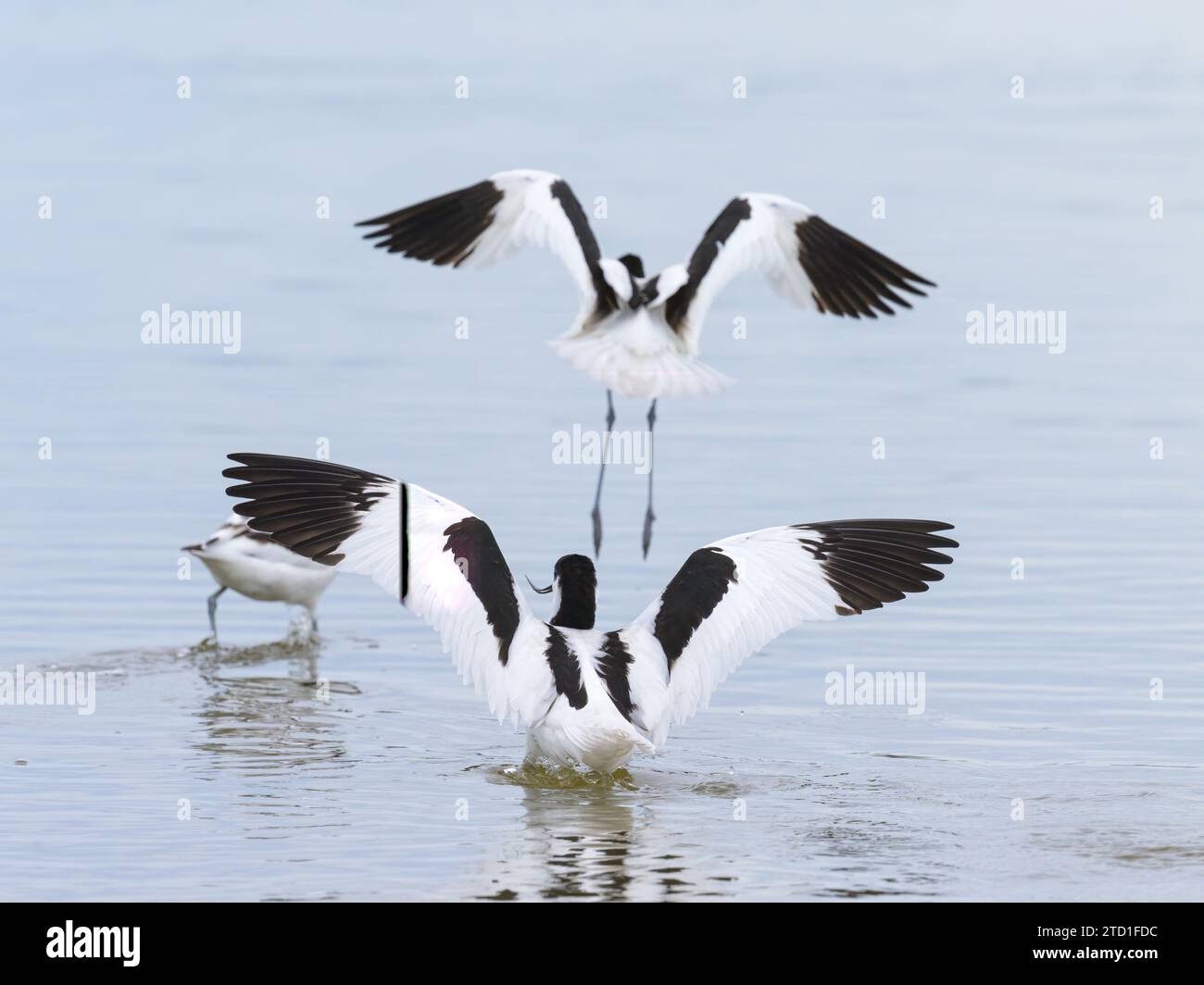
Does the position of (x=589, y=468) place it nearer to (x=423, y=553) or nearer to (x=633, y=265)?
(x=633, y=265)

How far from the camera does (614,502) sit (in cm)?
1612

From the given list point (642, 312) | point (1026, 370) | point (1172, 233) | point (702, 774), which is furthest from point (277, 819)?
point (1172, 233)

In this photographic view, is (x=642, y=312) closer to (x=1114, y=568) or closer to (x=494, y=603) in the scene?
(x=494, y=603)

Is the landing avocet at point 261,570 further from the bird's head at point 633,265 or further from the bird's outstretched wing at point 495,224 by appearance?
the bird's head at point 633,265

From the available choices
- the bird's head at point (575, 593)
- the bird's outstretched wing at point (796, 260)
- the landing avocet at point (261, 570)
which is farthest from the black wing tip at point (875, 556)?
the landing avocet at point (261, 570)

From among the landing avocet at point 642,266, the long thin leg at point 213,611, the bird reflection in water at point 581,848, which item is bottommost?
the bird reflection in water at point 581,848

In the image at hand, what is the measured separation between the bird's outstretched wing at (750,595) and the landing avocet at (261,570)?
12.0 ft

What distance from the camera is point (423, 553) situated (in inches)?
401

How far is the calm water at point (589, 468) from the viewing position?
9344mm

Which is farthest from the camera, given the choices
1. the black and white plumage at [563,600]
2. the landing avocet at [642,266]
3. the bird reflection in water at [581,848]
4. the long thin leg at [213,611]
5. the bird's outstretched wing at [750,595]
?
the long thin leg at [213,611]

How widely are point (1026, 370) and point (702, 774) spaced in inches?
427

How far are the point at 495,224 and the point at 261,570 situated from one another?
2581 mm

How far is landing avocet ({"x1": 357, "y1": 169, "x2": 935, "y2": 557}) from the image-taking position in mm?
12188

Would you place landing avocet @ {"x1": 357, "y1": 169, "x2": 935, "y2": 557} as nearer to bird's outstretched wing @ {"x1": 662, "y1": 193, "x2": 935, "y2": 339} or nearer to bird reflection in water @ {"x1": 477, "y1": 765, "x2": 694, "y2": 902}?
bird's outstretched wing @ {"x1": 662, "y1": 193, "x2": 935, "y2": 339}
